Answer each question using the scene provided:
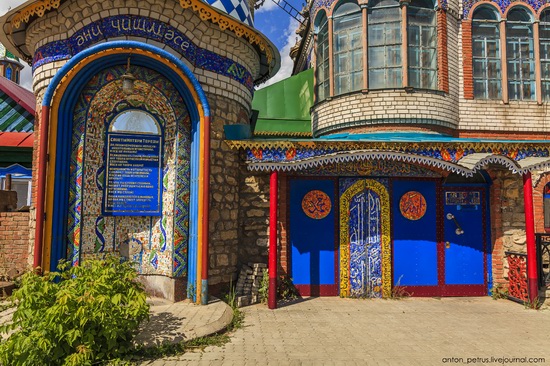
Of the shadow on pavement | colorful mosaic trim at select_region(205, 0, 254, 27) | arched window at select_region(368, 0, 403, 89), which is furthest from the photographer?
arched window at select_region(368, 0, 403, 89)

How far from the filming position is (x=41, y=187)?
6.02 meters

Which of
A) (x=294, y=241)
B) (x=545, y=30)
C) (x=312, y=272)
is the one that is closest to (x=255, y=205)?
(x=294, y=241)

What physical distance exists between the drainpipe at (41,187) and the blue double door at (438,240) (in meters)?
6.35

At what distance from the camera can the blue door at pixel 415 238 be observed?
8.09 metres

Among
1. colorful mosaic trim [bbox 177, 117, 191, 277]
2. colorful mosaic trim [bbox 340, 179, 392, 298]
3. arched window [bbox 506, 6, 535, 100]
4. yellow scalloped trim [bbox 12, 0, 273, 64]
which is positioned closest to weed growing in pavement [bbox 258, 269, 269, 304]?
colorful mosaic trim [bbox 177, 117, 191, 277]

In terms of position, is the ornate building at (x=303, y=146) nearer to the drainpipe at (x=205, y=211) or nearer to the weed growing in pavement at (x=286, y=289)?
the drainpipe at (x=205, y=211)

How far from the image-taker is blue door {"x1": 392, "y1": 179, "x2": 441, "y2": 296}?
8.09 metres

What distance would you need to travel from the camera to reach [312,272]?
796 cm

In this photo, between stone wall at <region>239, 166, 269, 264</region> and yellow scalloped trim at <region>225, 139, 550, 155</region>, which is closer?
yellow scalloped trim at <region>225, 139, 550, 155</region>

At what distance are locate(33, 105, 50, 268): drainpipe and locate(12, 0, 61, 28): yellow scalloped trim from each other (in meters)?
1.63

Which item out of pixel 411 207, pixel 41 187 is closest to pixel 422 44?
pixel 411 207

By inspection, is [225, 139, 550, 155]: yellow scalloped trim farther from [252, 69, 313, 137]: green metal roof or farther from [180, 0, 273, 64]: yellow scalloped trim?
[252, 69, 313, 137]: green metal roof

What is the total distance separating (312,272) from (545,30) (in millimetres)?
8317

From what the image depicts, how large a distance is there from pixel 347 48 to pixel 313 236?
16.2 ft
